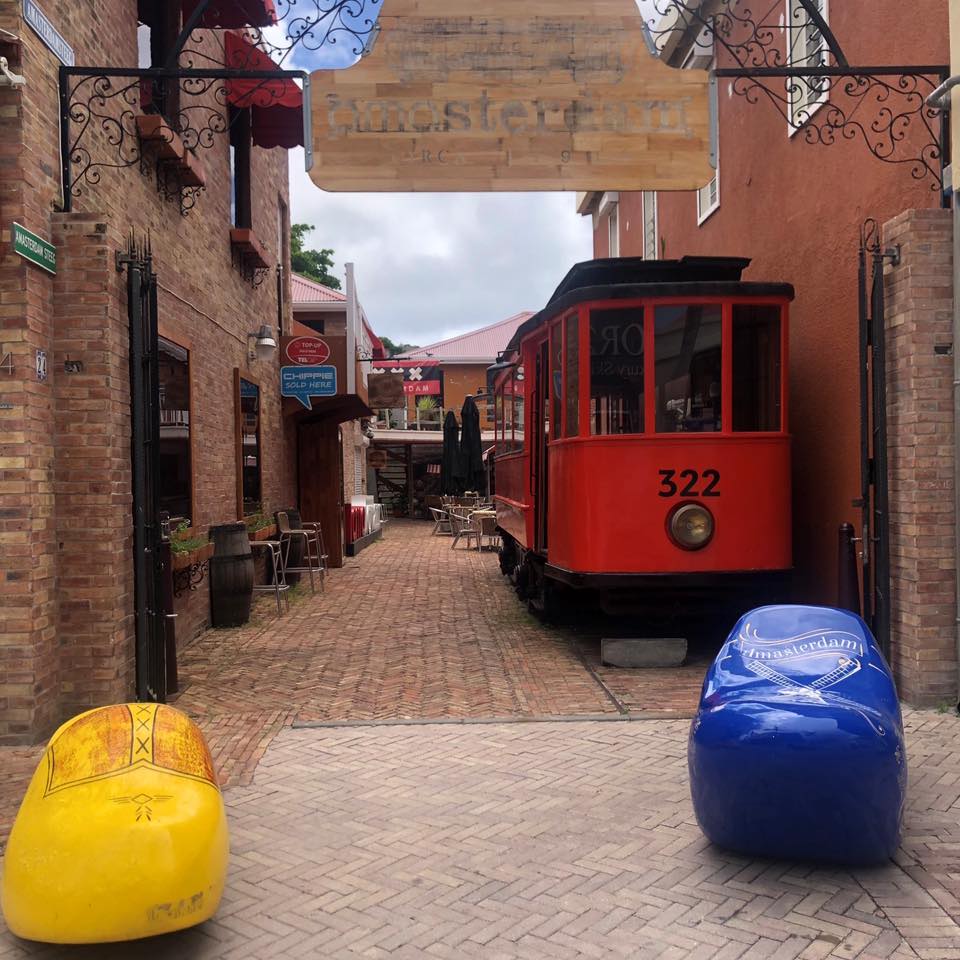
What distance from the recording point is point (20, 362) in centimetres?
562

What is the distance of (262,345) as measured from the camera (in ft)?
40.7

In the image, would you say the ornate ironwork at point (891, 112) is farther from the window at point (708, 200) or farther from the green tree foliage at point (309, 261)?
the green tree foliage at point (309, 261)

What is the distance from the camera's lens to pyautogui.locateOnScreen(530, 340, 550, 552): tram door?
938cm

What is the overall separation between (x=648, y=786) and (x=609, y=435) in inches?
140

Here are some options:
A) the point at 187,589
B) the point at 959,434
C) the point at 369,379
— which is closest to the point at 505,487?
the point at 187,589

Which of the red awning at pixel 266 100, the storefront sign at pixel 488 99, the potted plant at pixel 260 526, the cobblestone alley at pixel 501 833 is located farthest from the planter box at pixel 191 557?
the red awning at pixel 266 100

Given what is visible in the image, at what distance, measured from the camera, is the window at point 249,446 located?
11750 millimetres

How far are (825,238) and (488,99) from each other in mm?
3826

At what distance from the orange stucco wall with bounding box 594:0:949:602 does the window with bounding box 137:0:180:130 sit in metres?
5.73

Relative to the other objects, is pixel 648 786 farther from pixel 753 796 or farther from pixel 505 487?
pixel 505 487

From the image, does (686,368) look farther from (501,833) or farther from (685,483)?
(501,833)

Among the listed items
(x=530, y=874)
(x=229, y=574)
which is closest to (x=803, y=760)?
(x=530, y=874)

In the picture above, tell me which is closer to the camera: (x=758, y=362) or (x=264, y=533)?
(x=758, y=362)

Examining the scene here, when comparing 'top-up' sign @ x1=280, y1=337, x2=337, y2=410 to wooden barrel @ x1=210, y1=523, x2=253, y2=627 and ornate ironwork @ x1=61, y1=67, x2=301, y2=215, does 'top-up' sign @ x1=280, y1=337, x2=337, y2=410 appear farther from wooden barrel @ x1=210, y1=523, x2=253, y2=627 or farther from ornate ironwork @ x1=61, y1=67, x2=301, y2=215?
ornate ironwork @ x1=61, y1=67, x2=301, y2=215
